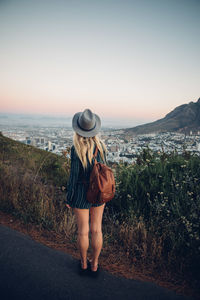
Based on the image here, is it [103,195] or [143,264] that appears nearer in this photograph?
[103,195]

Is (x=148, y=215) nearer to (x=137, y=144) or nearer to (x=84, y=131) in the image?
(x=84, y=131)

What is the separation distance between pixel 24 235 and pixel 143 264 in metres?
2.09

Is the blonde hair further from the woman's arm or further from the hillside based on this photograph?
the hillside

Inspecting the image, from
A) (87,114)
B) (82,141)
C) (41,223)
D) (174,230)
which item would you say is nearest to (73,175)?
(82,141)

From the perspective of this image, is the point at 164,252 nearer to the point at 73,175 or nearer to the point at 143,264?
the point at 143,264

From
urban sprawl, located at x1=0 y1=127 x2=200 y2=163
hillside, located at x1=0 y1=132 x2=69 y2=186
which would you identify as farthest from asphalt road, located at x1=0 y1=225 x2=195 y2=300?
hillside, located at x1=0 y1=132 x2=69 y2=186

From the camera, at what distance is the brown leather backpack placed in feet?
6.00

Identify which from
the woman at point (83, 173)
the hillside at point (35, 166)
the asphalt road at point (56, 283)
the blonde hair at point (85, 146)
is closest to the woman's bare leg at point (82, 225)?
the woman at point (83, 173)

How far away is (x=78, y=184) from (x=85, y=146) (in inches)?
19.3

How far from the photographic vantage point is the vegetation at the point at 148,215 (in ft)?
7.84

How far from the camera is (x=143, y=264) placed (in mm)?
2391

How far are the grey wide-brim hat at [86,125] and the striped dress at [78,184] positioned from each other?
10.0 inches

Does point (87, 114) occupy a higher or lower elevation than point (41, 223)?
higher

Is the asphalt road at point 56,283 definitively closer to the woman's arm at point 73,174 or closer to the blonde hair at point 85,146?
the woman's arm at point 73,174
